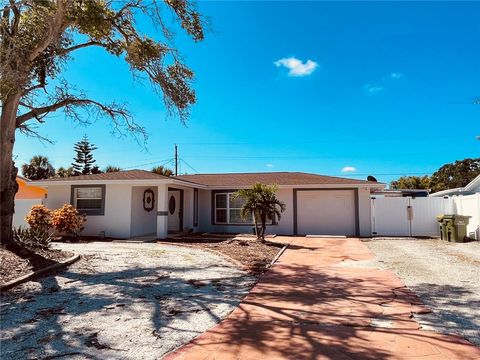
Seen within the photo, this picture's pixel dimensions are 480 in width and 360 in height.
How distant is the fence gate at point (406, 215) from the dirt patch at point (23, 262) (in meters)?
14.6

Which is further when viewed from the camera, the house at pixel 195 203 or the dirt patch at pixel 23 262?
the house at pixel 195 203

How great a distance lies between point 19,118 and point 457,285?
11.1 m

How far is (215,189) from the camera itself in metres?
19.7

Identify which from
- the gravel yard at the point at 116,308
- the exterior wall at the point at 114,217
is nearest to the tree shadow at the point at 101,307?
the gravel yard at the point at 116,308

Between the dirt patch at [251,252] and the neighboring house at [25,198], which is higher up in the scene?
the neighboring house at [25,198]

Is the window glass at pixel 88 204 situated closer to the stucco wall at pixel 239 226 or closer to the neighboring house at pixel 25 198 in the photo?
the neighboring house at pixel 25 198

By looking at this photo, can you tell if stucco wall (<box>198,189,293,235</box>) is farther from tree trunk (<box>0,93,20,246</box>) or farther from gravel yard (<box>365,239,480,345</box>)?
tree trunk (<box>0,93,20,246</box>)

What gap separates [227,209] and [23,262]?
497 inches

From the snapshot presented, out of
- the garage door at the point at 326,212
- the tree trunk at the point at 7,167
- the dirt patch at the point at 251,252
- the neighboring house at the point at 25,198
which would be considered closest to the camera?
the tree trunk at the point at 7,167

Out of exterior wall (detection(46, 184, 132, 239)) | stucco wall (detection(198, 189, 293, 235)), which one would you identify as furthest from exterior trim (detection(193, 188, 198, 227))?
exterior wall (detection(46, 184, 132, 239))

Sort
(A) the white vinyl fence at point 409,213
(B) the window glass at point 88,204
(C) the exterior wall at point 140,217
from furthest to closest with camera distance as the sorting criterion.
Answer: (A) the white vinyl fence at point 409,213 < (B) the window glass at point 88,204 < (C) the exterior wall at point 140,217

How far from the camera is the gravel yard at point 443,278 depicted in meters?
4.72

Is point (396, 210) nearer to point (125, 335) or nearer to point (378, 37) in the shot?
point (378, 37)

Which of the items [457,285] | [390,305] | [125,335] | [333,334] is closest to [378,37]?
[457,285]
